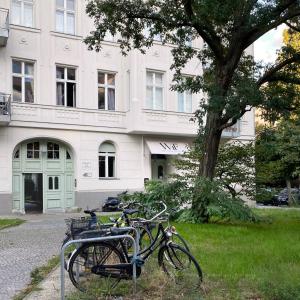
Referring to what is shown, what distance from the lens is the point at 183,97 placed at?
1155 inches

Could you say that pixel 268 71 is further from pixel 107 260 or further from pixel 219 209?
pixel 107 260

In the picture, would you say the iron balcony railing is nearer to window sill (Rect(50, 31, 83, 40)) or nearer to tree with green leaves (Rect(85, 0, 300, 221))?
window sill (Rect(50, 31, 83, 40))

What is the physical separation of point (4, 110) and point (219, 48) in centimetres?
1207

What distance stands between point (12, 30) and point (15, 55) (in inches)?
49.1

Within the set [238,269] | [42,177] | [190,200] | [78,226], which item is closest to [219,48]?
[190,200]

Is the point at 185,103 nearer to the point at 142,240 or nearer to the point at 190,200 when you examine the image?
the point at 190,200

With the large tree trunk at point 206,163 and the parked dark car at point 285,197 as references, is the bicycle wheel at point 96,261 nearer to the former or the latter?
the large tree trunk at point 206,163

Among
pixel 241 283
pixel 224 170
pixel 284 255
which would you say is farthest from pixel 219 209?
pixel 241 283

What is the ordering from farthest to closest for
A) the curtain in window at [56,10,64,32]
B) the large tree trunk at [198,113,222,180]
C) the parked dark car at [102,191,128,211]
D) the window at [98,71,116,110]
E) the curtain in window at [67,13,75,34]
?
the window at [98,71,116,110], the curtain in window at [67,13,75,34], the curtain in window at [56,10,64,32], the large tree trunk at [198,113,222,180], the parked dark car at [102,191,128,211]

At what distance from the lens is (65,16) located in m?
26.5

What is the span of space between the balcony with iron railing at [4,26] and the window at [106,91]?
559 cm

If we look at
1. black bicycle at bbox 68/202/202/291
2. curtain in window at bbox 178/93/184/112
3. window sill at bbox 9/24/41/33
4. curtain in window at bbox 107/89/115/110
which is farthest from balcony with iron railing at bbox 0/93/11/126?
black bicycle at bbox 68/202/202/291

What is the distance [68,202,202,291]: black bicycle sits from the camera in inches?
242

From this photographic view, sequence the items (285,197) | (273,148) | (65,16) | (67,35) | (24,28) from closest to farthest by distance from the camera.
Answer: (273,148), (24,28), (67,35), (65,16), (285,197)
